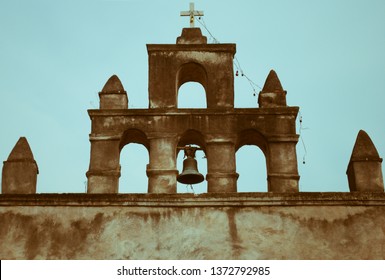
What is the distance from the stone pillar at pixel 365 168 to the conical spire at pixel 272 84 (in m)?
1.69

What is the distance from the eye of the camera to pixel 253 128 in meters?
14.1

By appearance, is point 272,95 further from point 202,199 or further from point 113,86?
point 113,86

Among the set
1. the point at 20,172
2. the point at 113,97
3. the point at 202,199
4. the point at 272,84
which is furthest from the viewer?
the point at 272,84

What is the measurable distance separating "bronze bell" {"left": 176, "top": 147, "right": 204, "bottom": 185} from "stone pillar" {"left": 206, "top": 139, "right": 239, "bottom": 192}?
250 millimetres

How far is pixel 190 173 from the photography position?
1392 centimetres

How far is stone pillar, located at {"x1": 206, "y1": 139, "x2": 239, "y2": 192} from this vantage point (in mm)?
13664

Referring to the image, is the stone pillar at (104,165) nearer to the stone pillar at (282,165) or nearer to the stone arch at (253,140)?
the stone arch at (253,140)

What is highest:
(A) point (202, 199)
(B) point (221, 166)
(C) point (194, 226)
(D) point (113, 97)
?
(D) point (113, 97)

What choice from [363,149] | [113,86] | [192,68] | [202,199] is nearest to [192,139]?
[192,68]

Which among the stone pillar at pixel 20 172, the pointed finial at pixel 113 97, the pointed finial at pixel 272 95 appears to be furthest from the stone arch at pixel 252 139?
the stone pillar at pixel 20 172

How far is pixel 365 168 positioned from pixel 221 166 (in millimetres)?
2389

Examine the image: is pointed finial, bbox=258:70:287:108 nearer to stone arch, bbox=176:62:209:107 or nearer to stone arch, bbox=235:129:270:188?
stone arch, bbox=235:129:270:188

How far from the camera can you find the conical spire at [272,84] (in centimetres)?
A: 1464

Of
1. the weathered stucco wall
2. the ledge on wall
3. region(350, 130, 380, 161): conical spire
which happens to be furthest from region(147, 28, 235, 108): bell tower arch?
region(350, 130, 380, 161): conical spire
